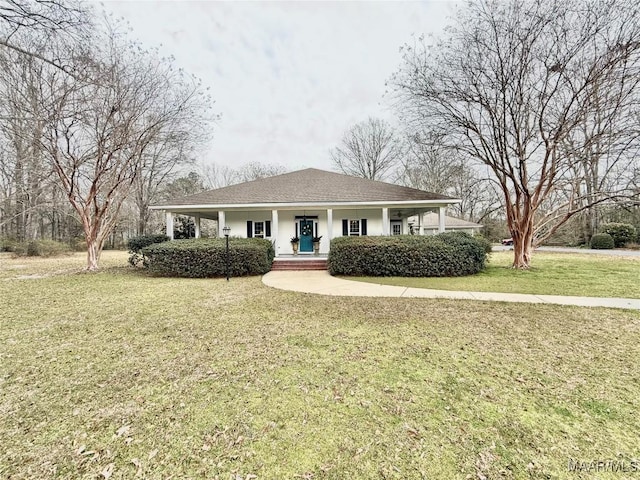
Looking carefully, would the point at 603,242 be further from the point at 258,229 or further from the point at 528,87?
the point at 258,229

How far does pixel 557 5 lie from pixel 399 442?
515 inches

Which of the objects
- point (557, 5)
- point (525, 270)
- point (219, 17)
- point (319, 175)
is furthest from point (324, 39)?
point (525, 270)

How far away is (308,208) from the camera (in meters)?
13.9

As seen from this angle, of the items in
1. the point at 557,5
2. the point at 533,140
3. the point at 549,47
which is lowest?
the point at 533,140

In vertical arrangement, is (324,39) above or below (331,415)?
above

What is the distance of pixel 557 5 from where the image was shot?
8914 mm

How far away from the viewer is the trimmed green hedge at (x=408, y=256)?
9883 mm

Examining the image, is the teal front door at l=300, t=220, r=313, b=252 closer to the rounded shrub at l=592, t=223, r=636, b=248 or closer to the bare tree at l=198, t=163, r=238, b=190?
the rounded shrub at l=592, t=223, r=636, b=248

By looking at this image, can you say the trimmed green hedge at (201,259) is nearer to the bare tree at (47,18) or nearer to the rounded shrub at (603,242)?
the bare tree at (47,18)

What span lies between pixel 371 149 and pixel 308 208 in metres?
20.7

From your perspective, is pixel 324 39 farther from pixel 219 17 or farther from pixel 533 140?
pixel 533 140

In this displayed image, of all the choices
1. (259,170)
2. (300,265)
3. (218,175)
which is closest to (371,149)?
(259,170)

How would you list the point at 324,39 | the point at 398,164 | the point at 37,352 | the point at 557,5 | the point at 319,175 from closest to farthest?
the point at 37,352 < the point at 557,5 < the point at 324,39 < the point at 319,175 < the point at 398,164

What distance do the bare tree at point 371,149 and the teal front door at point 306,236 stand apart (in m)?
18.2
